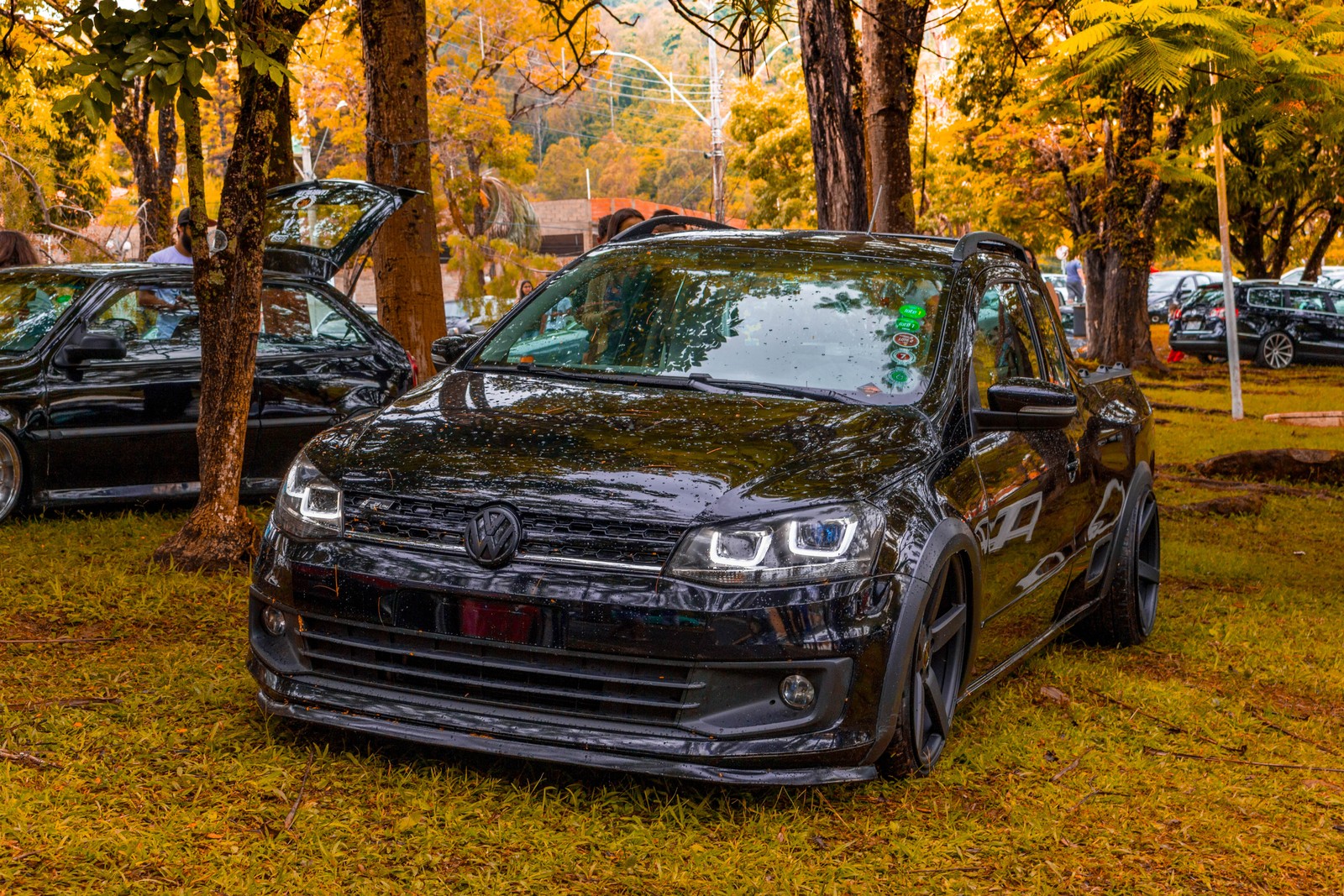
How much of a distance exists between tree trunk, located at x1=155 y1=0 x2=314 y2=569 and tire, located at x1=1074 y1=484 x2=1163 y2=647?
388cm

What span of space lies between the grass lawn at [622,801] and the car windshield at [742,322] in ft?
4.22

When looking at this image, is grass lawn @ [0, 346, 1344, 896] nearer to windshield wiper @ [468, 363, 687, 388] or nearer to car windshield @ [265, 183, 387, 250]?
windshield wiper @ [468, 363, 687, 388]

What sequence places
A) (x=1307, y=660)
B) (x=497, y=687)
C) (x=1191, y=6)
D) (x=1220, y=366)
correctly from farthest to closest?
(x=1220, y=366)
(x=1191, y=6)
(x=1307, y=660)
(x=497, y=687)

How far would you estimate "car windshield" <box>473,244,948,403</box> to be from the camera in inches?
191

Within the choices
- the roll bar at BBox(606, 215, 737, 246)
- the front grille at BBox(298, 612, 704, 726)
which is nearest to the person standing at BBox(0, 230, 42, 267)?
the roll bar at BBox(606, 215, 737, 246)

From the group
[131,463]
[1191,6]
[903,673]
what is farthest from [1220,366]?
[903,673]

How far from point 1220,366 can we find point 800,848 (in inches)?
1018

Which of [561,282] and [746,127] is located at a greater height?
[746,127]

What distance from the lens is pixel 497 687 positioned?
3.93 metres

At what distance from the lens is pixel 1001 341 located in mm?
5391

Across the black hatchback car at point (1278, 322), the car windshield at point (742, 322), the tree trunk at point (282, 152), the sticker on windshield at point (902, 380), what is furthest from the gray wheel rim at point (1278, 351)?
the sticker on windshield at point (902, 380)

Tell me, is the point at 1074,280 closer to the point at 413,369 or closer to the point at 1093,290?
the point at 1093,290

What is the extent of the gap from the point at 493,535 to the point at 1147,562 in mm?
3842

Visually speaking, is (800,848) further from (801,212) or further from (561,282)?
(801,212)
